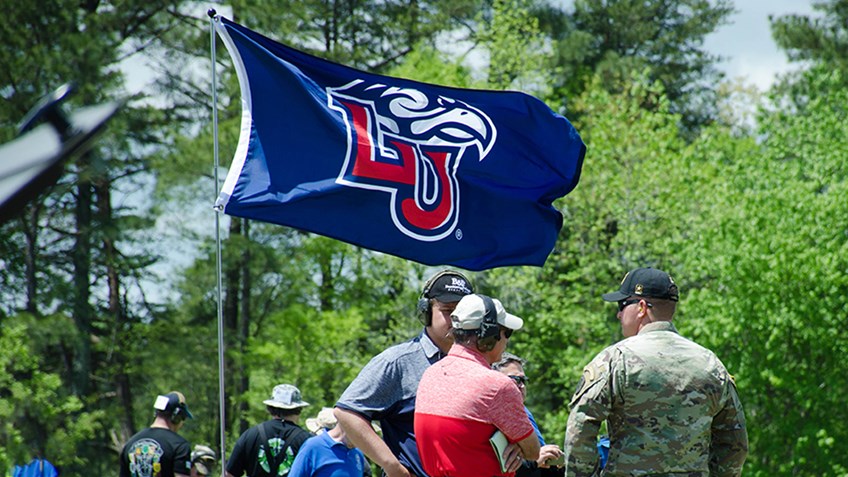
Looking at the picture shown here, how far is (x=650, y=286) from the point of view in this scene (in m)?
5.11

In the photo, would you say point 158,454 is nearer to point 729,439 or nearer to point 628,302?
point 628,302

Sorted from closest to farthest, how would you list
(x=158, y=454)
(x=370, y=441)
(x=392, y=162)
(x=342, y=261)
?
(x=370, y=441), (x=392, y=162), (x=158, y=454), (x=342, y=261)

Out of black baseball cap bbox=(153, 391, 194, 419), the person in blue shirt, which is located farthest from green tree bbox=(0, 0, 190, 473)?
the person in blue shirt

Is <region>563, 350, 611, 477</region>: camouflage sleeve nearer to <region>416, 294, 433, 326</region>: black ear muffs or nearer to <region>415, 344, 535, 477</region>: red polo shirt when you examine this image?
<region>415, 344, 535, 477</region>: red polo shirt

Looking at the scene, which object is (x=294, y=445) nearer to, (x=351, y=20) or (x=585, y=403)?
(x=585, y=403)

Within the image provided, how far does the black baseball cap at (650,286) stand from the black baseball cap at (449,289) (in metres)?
0.70

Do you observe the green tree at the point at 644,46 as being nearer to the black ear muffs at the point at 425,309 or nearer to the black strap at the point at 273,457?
the black strap at the point at 273,457

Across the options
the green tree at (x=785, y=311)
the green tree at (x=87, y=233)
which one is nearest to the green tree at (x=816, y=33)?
the green tree at (x=785, y=311)

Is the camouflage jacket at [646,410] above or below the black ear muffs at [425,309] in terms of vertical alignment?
below

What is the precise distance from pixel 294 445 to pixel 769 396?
17766 millimetres

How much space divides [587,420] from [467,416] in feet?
2.33

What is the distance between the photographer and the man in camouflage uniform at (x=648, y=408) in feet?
15.8

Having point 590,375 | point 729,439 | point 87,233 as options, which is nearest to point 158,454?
point 590,375

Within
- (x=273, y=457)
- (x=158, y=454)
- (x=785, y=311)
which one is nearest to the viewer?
(x=158, y=454)
